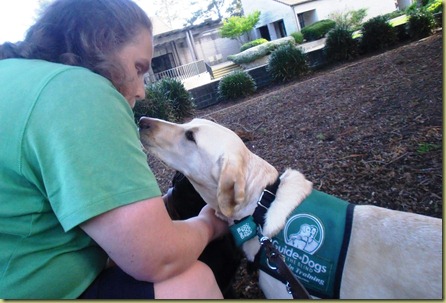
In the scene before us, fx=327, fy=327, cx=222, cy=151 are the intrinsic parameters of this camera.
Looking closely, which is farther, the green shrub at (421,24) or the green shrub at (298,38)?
the green shrub at (298,38)

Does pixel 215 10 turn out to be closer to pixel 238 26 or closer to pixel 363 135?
pixel 238 26

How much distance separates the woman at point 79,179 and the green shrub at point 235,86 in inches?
336

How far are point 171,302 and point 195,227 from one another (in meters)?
0.32

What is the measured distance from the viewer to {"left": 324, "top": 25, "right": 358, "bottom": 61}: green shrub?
1098cm

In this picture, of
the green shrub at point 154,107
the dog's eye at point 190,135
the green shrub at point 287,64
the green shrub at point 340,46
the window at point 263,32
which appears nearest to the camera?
the dog's eye at point 190,135

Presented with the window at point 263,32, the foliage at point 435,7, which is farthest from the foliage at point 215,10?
the foliage at point 435,7

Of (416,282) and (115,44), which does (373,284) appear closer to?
(416,282)

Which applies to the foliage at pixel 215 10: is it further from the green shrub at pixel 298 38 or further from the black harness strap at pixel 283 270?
the black harness strap at pixel 283 270

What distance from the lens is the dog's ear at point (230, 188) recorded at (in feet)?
5.51

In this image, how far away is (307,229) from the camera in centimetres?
154

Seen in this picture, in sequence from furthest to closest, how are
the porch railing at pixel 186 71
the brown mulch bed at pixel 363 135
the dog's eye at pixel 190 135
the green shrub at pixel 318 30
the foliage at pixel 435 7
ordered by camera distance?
the porch railing at pixel 186 71 < the green shrub at pixel 318 30 < the foliage at pixel 435 7 < the brown mulch bed at pixel 363 135 < the dog's eye at pixel 190 135

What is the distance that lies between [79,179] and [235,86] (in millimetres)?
9073

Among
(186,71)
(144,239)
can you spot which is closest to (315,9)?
(186,71)

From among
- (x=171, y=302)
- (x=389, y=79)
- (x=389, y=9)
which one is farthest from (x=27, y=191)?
(x=389, y=9)
